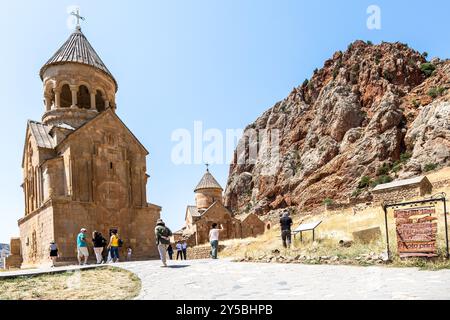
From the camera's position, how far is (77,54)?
22.0 meters

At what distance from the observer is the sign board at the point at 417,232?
714cm

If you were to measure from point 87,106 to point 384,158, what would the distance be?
42.4 metres

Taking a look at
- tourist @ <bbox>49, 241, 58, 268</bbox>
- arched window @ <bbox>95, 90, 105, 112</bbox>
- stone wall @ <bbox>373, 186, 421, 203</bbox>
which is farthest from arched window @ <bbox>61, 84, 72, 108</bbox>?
stone wall @ <bbox>373, 186, 421, 203</bbox>

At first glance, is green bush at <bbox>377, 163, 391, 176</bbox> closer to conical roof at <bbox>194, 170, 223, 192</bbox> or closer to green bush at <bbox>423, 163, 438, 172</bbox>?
green bush at <bbox>423, 163, 438, 172</bbox>

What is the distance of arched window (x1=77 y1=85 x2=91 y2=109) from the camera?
22750mm

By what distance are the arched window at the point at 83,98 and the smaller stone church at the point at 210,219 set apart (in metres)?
15.5

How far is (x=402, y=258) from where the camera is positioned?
7.56 metres

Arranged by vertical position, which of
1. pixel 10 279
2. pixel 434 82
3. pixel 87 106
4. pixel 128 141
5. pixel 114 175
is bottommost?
pixel 10 279

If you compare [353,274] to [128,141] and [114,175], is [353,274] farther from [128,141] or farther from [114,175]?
[128,141]

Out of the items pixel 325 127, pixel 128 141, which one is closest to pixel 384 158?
pixel 325 127

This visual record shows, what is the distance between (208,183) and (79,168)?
21.9 m

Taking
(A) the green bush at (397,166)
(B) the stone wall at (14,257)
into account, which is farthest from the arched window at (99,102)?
(A) the green bush at (397,166)

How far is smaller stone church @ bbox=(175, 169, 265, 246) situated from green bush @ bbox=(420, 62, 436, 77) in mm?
42786

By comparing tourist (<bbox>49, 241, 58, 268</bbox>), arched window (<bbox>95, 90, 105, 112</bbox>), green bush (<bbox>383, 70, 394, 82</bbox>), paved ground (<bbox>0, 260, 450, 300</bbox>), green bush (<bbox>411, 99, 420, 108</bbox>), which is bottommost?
tourist (<bbox>49, 241, 58, 268</bbox>)
